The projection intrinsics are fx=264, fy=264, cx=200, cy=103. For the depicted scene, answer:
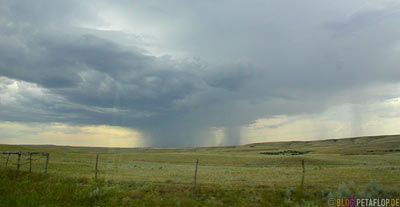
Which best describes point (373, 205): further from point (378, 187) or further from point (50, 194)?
point (50, 194)

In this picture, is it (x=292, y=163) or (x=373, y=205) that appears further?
(x=292, y=163)

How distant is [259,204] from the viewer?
14.1 meters

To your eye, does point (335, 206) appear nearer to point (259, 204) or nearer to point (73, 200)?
point (259, 204)

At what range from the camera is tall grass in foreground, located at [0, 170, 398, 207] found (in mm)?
13680

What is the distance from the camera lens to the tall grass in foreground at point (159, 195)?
44.9 feet

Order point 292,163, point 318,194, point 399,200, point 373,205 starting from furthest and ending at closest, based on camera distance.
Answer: point 292,163
point 318,194
point 399,200
point 373,205

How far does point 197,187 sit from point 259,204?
14.1ft

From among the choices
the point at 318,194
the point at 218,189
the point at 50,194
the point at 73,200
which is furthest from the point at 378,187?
the point at 50,194

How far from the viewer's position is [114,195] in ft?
49.0

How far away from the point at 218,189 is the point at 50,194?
9.61 meters

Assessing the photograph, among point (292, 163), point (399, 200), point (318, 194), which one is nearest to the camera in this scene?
point (399, 200)

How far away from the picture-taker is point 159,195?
50.1ft

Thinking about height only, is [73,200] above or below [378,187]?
below

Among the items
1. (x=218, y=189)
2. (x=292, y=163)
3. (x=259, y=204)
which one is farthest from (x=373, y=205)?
(x=292, y=163)
